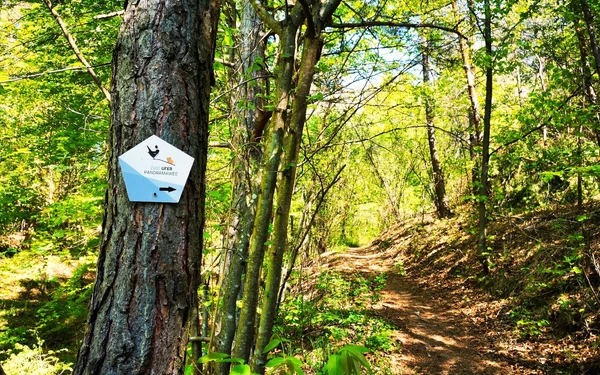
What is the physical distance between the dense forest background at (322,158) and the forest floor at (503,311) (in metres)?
0.04

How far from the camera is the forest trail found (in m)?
4.85

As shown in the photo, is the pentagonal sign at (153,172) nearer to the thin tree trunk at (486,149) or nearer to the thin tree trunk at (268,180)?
the thin tree trunk at (268,180)

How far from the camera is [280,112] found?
7.04 ft

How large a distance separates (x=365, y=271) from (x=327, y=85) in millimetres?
8307

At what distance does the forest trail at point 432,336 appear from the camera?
4848 mm

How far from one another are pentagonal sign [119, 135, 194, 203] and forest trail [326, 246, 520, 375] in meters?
4.70

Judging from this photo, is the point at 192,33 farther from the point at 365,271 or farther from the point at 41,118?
the point at 41,118

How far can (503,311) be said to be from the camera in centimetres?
599

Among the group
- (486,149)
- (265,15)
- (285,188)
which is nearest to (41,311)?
(285,188)

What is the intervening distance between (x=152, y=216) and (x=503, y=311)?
6520 millimetres

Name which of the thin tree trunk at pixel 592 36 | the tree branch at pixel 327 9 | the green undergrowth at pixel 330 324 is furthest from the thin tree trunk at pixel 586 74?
the tree branch at pixel 327 9

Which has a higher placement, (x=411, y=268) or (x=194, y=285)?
(x=194, y=285)

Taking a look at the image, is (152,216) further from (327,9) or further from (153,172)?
(327,9)

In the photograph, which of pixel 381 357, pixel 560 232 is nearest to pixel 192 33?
pixel 381 357
